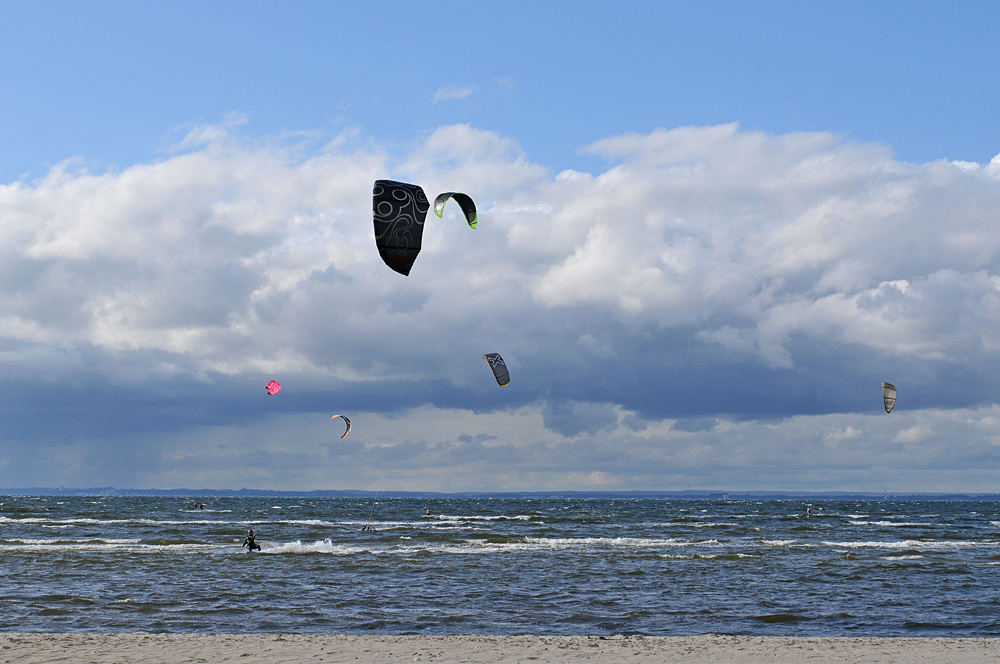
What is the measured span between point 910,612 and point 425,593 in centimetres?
1167

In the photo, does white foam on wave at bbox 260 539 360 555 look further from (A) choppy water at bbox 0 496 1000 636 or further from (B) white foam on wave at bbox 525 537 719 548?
(B) white foam on wave at bbox 525 537 719 548

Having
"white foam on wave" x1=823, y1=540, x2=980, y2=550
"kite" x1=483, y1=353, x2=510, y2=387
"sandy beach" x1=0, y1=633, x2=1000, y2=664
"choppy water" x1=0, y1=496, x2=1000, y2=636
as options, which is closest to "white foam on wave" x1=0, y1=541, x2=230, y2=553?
"choppy water" x1=0, y1=496, x2=1000, y2=636

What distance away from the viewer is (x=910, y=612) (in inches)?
742

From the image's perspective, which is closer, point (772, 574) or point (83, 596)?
point (83, 596)

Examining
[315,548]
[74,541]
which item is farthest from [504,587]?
[74,541]

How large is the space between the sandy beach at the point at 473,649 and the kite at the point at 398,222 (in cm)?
727

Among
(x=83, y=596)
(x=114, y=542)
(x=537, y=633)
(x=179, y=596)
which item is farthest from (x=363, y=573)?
(x=114, y=542)

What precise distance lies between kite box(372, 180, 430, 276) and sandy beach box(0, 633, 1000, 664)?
7271 millimetres

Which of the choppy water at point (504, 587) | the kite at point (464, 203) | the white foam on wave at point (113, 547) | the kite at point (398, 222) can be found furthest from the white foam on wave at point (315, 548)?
the kite at point (398, 222)

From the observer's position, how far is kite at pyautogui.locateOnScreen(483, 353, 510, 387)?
104 ft

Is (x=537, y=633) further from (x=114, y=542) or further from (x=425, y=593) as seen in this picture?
(x=114, y=542)

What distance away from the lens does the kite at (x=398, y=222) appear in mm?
16688

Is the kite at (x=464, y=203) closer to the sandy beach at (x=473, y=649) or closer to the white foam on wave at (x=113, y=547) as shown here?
the sandy beach at (x=473, y=649)

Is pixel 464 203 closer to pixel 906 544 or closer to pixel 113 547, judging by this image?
pixel 113 547
